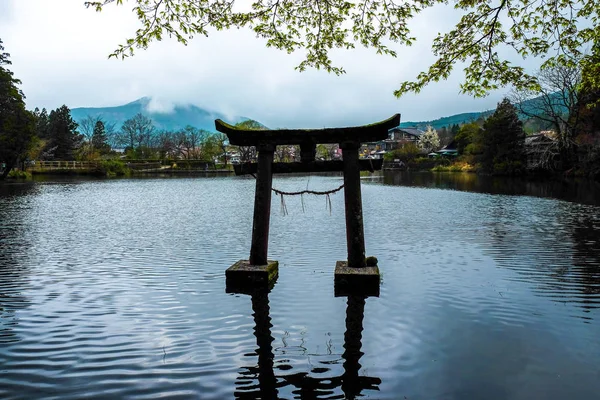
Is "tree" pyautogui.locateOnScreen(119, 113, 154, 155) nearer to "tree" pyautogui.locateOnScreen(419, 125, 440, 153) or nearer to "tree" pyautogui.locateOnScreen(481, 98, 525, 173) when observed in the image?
"tree" pyautogui.locateOnScreen(419, 125, 440, 153)

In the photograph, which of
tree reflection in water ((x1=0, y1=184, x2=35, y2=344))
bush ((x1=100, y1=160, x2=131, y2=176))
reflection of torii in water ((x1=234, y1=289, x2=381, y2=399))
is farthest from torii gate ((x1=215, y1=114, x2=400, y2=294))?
bush ((x1=100, y1=160, x2=131, y2=176))

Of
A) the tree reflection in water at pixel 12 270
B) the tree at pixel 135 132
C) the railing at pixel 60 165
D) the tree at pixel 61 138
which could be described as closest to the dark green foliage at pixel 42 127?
the tree at pixel 61 138

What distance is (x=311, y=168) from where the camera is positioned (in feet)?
31.1

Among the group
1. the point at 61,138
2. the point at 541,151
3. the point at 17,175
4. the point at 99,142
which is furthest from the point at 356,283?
the point at 99,142

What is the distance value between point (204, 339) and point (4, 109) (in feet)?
206

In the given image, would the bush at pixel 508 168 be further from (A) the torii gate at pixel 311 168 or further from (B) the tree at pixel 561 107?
(A) the torii gate at pixel 311 168

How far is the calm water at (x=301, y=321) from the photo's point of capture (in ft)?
16.3

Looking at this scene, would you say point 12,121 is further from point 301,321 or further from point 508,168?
point 508,168

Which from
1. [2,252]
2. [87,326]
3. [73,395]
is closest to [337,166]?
[87,326]

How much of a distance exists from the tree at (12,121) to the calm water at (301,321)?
161 feet

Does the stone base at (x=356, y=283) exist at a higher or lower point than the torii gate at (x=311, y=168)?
lower

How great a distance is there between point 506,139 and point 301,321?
215 feet

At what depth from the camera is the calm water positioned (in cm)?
497

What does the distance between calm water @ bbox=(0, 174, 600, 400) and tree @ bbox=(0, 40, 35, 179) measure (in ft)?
161
